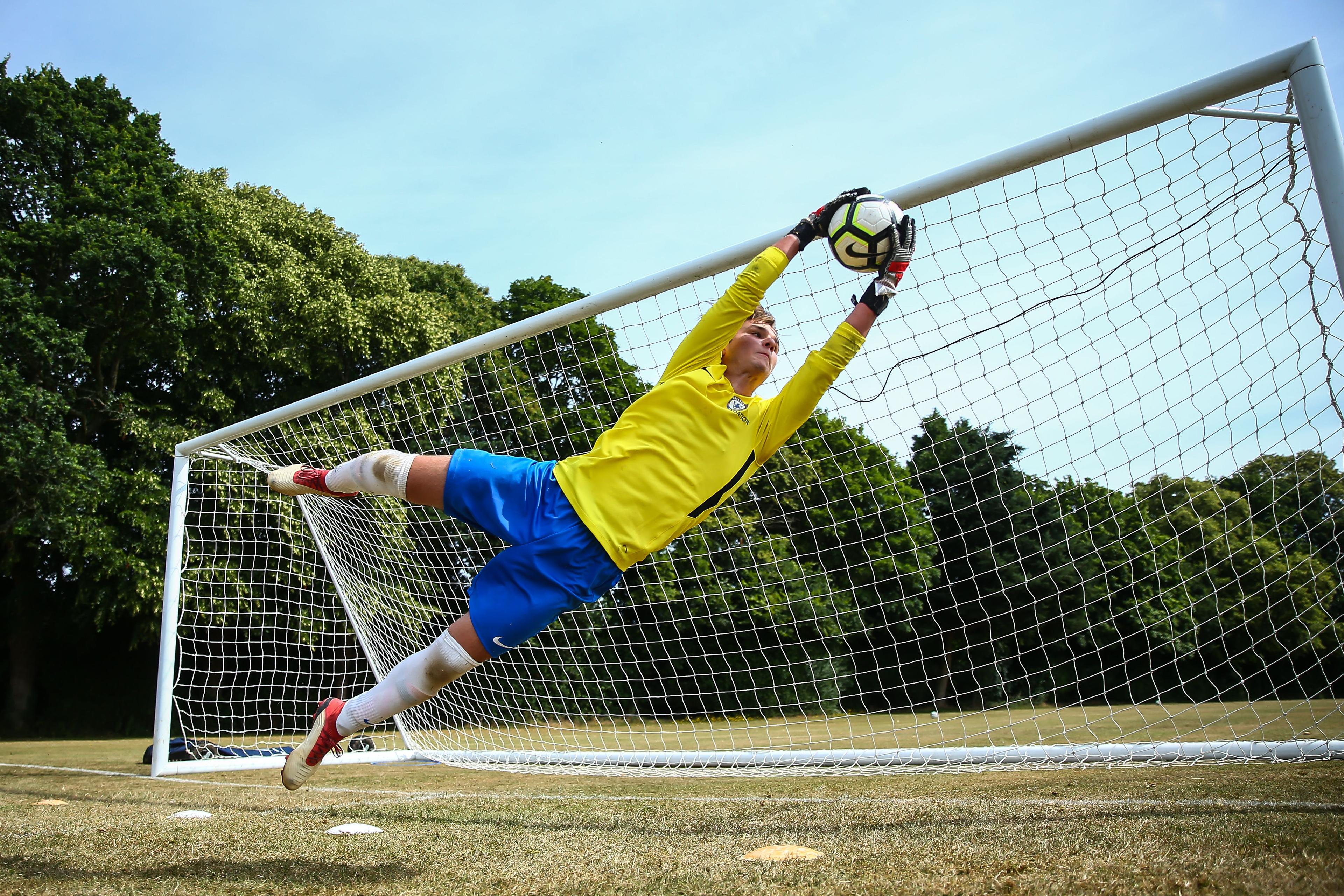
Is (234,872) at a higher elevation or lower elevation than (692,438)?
lower

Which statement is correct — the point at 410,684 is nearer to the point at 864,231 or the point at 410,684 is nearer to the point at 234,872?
the point at 234,872

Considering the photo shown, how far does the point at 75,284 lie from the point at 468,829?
652 inches

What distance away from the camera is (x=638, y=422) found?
3.23 metres

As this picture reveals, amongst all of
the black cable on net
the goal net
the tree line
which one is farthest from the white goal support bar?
the tree line

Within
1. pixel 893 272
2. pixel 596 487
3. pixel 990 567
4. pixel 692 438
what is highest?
pixel 893 272

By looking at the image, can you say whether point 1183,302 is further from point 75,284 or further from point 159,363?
point 159,363

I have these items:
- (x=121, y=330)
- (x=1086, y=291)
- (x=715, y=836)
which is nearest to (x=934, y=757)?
(x=715, y=836)

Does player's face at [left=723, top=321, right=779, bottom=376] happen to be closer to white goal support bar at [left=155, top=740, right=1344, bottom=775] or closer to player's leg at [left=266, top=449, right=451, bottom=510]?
player's leg at [left=266, top=449, right=451, bottom=510]

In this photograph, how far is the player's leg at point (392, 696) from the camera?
9.98ft

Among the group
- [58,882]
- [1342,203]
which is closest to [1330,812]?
[1342,203]

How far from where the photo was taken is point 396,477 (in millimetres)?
3254

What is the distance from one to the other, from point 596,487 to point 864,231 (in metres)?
1.54

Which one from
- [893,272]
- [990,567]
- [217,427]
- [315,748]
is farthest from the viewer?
[217,427]

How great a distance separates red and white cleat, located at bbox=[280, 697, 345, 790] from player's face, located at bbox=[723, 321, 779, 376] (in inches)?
79.9
